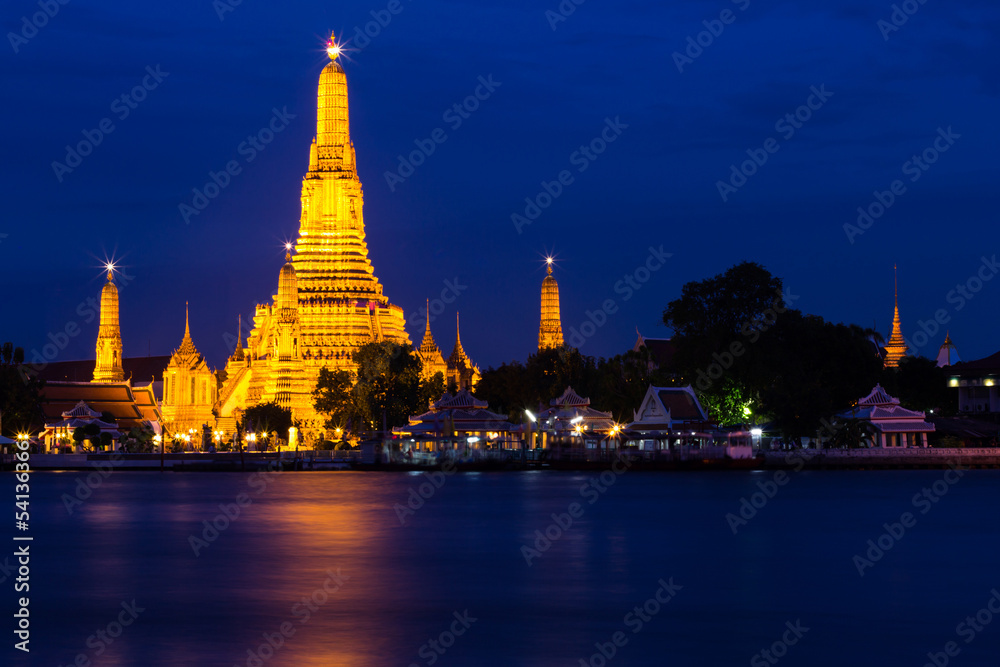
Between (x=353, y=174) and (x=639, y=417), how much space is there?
41193 mm

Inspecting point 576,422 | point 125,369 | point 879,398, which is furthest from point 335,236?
point 125,369

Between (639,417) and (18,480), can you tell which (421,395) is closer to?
(639,417)

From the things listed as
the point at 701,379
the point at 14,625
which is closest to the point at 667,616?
the point at 14,625

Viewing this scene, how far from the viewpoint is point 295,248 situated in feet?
372

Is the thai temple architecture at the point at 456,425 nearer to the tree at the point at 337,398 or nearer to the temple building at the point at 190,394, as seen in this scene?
the tree at the point at 337,398

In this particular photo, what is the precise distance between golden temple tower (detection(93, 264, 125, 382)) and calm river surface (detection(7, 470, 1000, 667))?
88612 mm

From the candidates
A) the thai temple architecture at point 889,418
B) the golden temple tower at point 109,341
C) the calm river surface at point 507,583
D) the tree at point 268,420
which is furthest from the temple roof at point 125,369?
the calm river surface at point 507,583

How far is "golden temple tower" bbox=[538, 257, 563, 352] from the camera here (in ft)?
408

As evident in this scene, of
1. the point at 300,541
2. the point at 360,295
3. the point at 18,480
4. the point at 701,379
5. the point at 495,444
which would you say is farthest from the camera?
the point at 360,295

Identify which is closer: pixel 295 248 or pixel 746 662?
pixel 746 662

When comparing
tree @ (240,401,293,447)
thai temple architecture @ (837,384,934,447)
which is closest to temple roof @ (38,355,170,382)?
tree @ (240,401,293,447)

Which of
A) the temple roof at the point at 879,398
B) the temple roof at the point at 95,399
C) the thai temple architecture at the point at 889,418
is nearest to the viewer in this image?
the thai temple architecture at the point at 889,418

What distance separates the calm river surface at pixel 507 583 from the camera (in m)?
21.7

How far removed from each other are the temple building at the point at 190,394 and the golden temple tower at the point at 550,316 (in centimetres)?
2987
